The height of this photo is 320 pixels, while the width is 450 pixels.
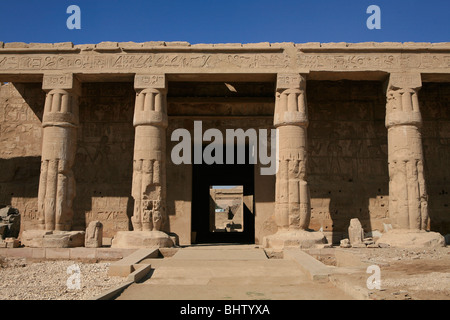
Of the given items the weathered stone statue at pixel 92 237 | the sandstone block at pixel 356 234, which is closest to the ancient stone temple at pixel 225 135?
the weathered stone statue at pixel 92 237

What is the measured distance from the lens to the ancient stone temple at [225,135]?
10.2 meters

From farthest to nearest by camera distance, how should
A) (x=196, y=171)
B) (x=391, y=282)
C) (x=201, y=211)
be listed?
1. (x=201, y=211)
2. (x=196, y=171)
3. (x=391, y=282)

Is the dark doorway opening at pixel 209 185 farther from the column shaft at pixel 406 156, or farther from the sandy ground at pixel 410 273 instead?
the sandy ground at pixel 410 273

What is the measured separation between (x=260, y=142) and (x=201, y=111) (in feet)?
6.70

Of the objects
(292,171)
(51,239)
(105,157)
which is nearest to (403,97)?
(292,171)

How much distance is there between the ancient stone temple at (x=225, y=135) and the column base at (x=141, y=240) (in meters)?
0.03

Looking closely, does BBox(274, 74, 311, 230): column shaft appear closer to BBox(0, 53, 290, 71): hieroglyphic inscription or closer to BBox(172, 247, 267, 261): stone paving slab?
BBox(0, 53, 290, 71): hieroglyphic inscription

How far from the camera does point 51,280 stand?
6652mm

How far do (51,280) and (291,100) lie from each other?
676cm

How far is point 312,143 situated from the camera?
12.8m

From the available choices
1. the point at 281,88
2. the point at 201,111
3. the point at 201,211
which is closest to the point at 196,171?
the point at 201,211

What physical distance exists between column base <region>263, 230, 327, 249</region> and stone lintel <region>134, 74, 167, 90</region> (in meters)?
4.67

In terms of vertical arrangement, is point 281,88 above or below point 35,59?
below
